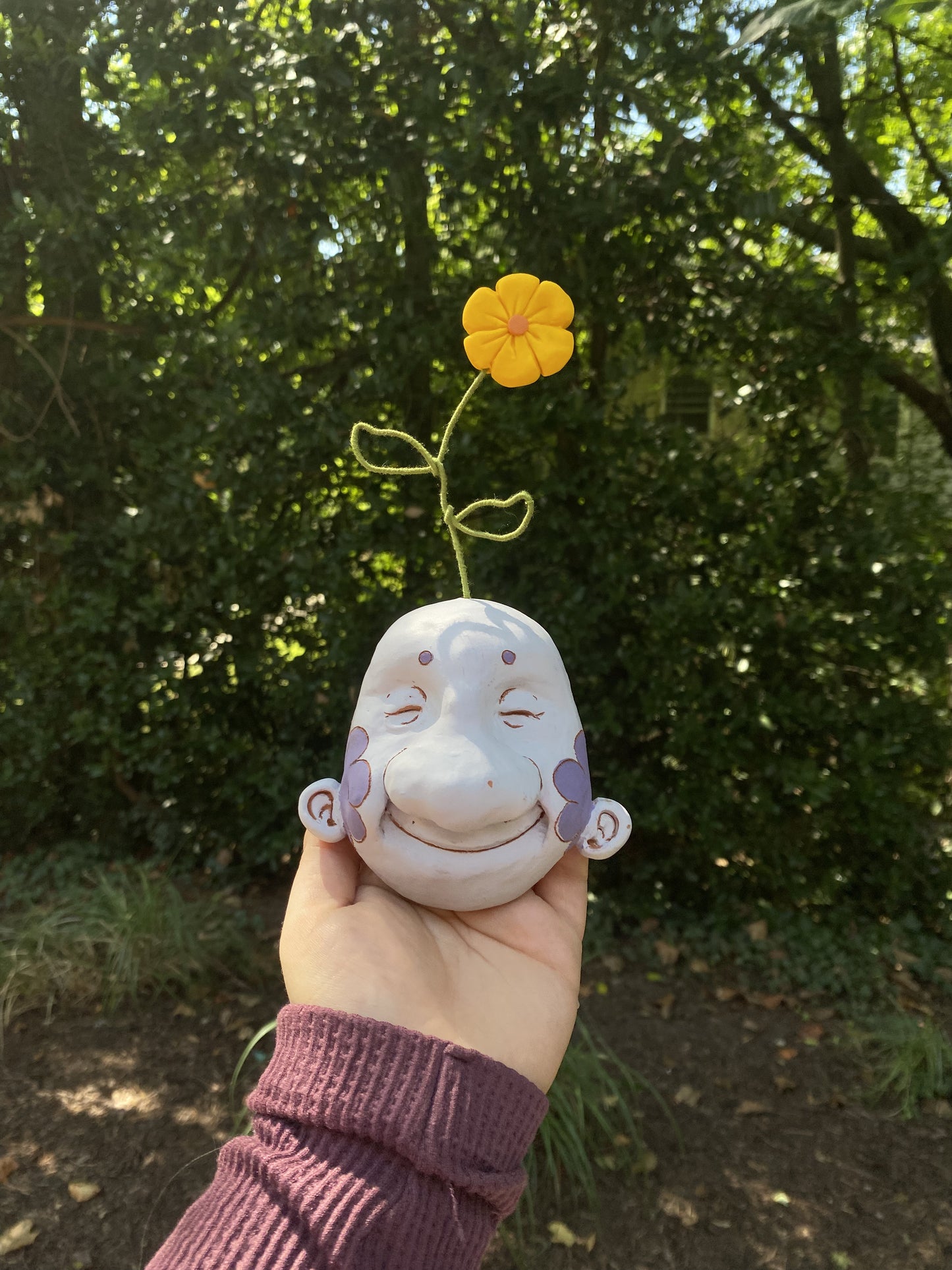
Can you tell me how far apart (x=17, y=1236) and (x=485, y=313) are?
9.65 feet

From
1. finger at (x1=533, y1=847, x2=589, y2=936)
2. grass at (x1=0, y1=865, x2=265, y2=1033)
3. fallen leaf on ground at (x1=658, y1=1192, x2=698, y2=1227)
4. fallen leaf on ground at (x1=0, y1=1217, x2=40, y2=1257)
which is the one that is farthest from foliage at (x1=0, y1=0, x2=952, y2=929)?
finger at (x1=533, y1=847, x2=589, y2=936)

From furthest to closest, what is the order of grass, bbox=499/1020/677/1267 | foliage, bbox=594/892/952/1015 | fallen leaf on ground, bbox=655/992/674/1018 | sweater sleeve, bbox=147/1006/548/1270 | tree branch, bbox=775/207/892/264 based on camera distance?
tree branch, bbox=775/207/892/264, foliage, bbox=594/892/952/1015, fallen leaf on ground, bbox=655/992/674/1018, grass, bbox=499/1020/677/1267, sweater sleeve, bbox=147/1006/548/1270

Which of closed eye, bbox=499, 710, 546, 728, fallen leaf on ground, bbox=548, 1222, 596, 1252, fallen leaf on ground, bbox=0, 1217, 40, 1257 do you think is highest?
closed eye, bbox=499, 710, 546, 728

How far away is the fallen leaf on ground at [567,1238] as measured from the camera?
8.76 ft

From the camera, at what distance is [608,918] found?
416 cm

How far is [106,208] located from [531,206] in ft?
5.88

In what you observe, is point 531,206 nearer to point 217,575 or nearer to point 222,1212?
point 217,575

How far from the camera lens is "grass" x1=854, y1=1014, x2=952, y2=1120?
10.7 feet

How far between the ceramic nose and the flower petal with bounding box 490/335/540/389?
0.82 metres

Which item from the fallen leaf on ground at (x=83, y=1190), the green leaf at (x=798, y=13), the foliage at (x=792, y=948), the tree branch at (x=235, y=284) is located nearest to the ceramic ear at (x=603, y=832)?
the green leaf at (x=798, y=13)

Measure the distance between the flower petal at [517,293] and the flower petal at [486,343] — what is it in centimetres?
4

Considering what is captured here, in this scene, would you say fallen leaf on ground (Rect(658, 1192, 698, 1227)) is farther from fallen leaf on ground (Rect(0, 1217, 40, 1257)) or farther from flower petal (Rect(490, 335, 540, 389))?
flower petal (Rect(490, 335, 540, 389))

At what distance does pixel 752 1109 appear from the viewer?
3244mm

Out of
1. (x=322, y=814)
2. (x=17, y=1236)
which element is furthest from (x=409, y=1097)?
(x=17, y=1236)
